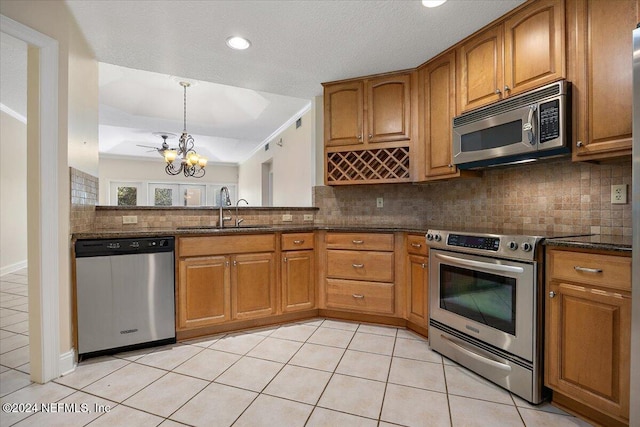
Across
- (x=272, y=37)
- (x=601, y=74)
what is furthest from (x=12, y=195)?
(x=601, y=74)

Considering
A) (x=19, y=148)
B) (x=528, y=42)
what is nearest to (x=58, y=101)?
(x=528, y=42)

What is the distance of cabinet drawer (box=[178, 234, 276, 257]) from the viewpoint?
2.44 meters

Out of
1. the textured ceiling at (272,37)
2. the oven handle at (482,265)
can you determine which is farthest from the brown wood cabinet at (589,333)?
the textured ceiling at (272,37)

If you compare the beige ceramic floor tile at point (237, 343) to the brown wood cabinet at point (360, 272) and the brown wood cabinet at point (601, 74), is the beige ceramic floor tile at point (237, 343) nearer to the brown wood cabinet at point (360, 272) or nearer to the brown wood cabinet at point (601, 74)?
the brown wood cabinet at point (360, 272)

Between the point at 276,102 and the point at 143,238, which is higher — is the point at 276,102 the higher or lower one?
the higher one

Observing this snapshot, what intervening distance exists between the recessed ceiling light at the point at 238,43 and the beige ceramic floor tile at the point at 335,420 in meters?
2.56

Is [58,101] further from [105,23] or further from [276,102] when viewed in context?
[276,102]

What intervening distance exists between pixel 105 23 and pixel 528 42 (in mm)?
2857

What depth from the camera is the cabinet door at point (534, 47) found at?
1796 millimetres

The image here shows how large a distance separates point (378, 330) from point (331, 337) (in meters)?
0.45

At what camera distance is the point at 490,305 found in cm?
188

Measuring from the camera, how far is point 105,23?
217cm

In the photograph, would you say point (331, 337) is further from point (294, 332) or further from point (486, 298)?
point (486, 298)

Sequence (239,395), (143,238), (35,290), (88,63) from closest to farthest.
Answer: (239,395)
(35,290)
(143,238)
(88,63)
